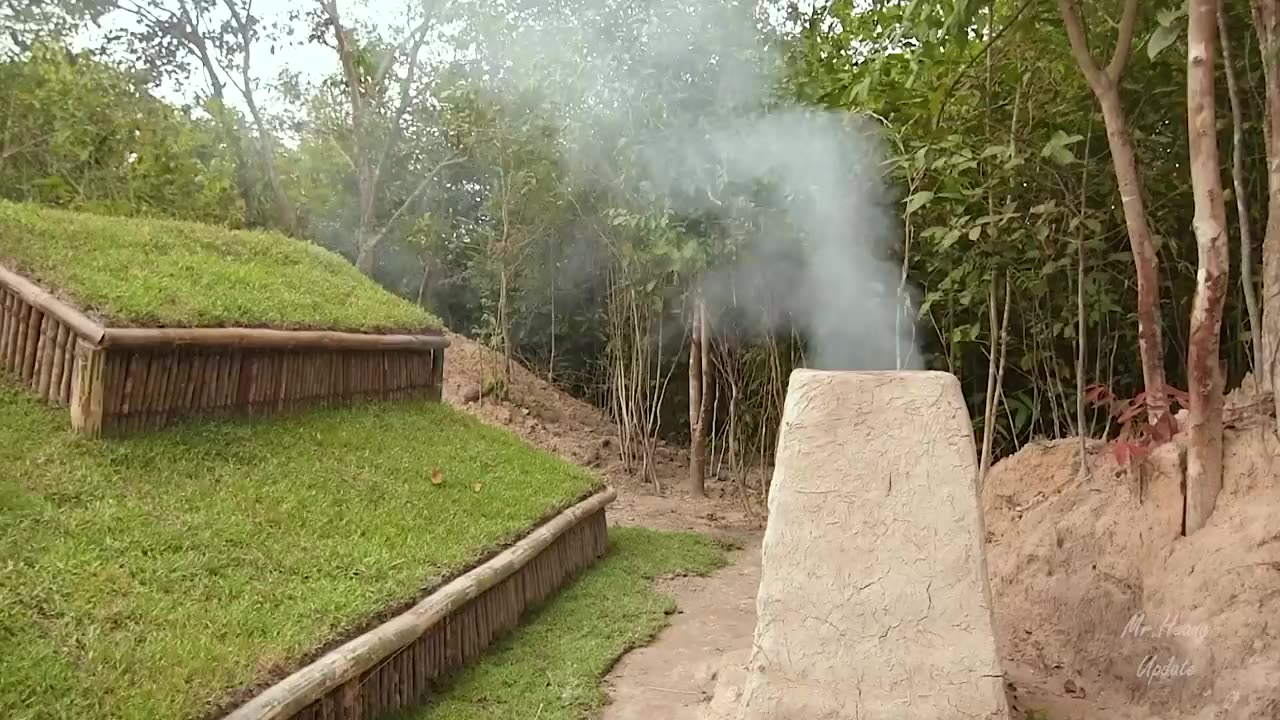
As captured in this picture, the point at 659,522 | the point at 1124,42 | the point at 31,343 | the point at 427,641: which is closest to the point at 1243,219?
the point at 1124,42

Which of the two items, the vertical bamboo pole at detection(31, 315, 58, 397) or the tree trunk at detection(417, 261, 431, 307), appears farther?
the tree trunk at detection(417, 261, 431, 307)

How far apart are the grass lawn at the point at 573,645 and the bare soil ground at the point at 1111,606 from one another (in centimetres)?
14

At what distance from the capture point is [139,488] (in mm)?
3764

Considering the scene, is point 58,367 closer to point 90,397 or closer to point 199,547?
point 90,397

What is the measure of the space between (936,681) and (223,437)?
3178 millimetres

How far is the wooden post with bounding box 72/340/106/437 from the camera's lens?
13.0ft

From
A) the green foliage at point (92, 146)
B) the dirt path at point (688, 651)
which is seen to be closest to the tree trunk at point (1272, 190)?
the dirt path at point (688, 651)

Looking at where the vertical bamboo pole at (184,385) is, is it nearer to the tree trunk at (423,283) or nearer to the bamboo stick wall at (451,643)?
the bamboo stick wall at (451,643)

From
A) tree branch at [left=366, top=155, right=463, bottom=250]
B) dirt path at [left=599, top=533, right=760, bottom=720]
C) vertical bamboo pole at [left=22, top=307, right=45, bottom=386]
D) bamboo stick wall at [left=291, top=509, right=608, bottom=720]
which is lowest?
dirt path at [left=599, top=533, right=760, bottom=720]

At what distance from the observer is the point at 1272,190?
364cm

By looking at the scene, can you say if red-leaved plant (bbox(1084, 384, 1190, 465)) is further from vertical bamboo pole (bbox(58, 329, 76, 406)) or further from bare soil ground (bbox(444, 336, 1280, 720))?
vertical bamboo pole (bbox(58, 329, 76, 406))

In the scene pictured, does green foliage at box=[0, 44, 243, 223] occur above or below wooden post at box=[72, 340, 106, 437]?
above

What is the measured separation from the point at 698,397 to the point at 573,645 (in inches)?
195

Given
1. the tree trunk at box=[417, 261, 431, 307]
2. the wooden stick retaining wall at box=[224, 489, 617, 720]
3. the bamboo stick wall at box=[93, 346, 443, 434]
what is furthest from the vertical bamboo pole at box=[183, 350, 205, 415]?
the tree trunk at box=[417, 261, 431, 307]
